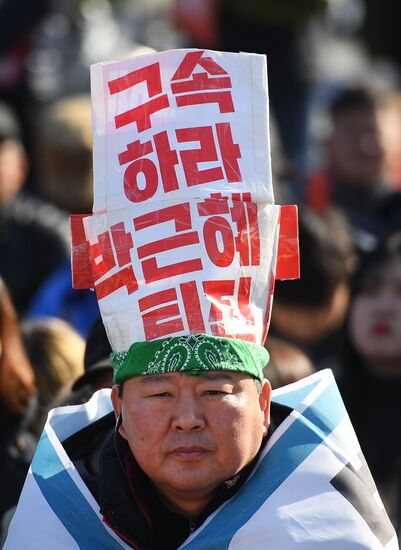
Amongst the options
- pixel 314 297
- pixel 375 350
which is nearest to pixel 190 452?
pixel 375 350

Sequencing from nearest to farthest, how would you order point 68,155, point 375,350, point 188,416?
point 188,416 → point 375,350 → point 68,155

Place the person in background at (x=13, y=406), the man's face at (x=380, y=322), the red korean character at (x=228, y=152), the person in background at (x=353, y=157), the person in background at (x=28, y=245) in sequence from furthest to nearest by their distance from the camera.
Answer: the person in background at (x=353, y=157) < the person in background at (x=28, y=245) < the man's face at (x=380, y=322) < the person in background at (x=13, y=406) < the red korean character at (x=228, y=152)

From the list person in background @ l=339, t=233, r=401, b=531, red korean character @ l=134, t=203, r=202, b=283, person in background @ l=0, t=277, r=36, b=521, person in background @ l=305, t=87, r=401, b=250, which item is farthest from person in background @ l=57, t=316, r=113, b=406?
person in background @ l=305, t=87, r=401, b=250

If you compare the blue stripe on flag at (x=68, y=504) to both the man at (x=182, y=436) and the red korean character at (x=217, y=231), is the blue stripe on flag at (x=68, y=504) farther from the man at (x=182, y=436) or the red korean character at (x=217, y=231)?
the red korean character at (x=217, y=231)

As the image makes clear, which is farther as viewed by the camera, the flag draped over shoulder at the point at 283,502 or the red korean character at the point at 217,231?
the red korean character at the point at 217,231

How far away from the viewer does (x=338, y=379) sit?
5406mm

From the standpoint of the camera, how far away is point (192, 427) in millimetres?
3201

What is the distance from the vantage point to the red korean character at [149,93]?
11.3 ft

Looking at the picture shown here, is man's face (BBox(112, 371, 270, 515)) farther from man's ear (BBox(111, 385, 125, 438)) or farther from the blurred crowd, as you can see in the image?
the blurred crowd

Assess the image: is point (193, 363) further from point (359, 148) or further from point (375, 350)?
point (359, 148)

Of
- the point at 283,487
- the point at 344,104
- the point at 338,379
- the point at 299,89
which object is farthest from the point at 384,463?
the point at 299,89

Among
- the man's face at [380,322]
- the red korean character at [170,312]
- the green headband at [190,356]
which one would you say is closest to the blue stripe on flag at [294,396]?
the green headband at [190,356]

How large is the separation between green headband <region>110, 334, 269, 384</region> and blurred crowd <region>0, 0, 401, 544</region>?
32.5 inches

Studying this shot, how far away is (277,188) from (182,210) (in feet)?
12.5
